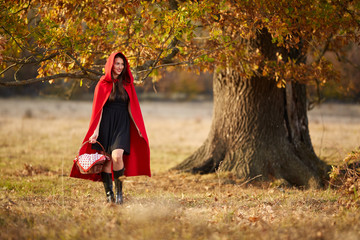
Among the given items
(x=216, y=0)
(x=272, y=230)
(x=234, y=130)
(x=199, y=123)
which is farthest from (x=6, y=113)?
(x=272, y=230)

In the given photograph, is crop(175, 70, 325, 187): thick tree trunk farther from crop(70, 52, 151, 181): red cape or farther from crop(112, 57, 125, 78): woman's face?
crop(112, 57, 125, 78): woman's face

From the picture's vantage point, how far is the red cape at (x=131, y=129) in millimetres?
5133

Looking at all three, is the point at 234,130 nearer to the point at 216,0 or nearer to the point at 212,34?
the point at 212,34

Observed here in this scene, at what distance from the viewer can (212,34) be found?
6352 mm

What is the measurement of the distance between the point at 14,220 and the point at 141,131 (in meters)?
1.83

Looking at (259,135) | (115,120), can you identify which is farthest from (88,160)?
(259,135)

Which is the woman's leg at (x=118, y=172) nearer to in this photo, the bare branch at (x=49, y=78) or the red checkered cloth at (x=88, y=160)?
the red checkered cloth at (x=88, y=160)

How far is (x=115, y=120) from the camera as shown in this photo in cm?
519

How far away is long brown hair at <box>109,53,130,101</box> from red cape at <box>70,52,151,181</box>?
39mm

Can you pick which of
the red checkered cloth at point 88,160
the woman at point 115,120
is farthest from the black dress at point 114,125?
the red checkered cloth at point 88,160

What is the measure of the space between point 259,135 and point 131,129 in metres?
3.51

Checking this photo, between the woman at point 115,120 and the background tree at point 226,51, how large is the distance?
3.19 feet

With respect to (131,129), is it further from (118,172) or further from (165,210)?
(165,210)

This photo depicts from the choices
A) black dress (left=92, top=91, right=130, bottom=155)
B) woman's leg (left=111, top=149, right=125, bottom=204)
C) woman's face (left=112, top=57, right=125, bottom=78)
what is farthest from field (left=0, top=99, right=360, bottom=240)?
woman's face (left=112, top=57, right=125, bottom=78)
